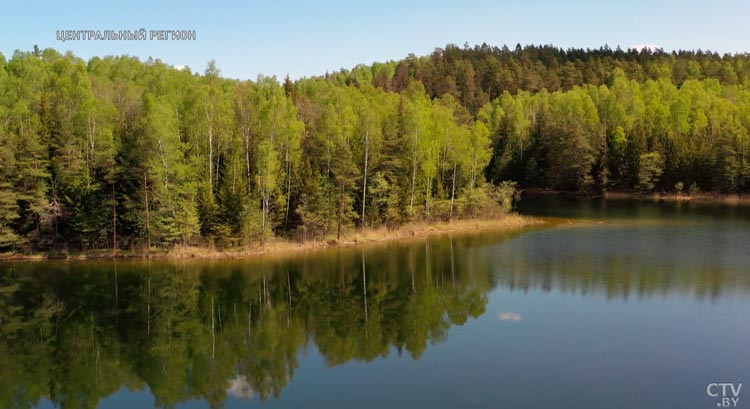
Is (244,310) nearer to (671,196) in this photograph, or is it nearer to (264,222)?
(264,222)

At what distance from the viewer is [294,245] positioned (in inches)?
1922

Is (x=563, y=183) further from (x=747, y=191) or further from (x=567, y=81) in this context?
(x=567, y=81)

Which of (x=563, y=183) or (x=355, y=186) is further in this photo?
(x=563, y=183)

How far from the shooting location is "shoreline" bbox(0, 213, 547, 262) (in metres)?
44.6

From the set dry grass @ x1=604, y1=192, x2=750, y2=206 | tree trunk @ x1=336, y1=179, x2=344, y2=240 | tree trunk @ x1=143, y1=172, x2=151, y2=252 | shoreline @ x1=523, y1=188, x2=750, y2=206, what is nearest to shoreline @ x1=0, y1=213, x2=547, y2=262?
tree trunk @ x1=336, y1=179, x2=344, y2=240

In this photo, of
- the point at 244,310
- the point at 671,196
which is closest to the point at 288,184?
the point at 244,310

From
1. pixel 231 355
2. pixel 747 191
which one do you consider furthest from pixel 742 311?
pixel 747 191

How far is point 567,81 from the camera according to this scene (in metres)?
144

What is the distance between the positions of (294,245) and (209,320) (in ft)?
58.7

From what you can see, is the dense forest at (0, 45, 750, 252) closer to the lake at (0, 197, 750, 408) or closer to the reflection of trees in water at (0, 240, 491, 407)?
the lake at (0, 197, 750, 408)

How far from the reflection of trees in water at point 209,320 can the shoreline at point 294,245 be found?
84.0 inches

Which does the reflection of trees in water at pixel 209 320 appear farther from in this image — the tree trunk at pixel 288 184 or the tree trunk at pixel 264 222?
the tree trunk at pixel 288 184

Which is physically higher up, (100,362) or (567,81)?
(567,81)

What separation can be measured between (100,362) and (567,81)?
137023 mm
